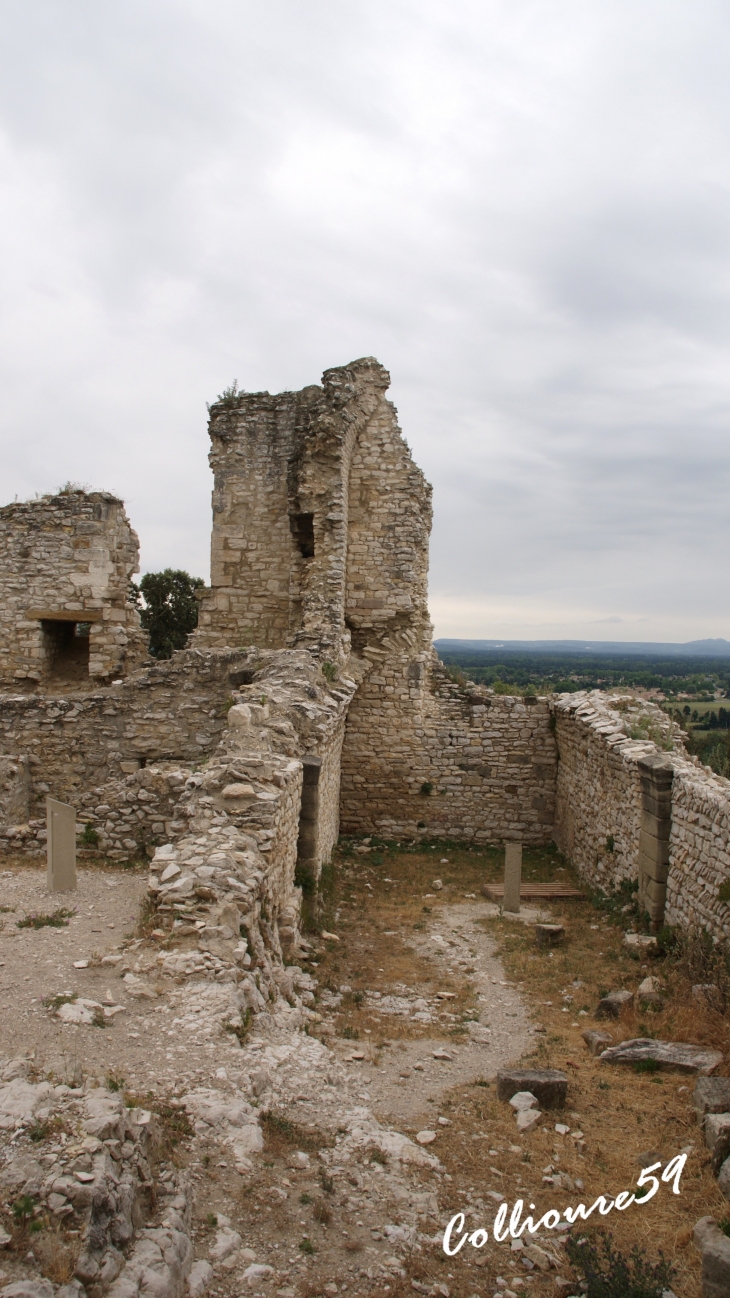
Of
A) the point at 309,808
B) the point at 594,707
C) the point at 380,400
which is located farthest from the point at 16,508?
the point at 594,707

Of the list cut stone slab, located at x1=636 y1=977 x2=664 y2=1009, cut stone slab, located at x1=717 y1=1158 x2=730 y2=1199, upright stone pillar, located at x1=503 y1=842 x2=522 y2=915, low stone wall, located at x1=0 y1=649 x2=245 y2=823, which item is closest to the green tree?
low stone wall, located at x1=0 y1=649 x2=245 y2=823

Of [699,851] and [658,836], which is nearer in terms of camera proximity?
[699,851]

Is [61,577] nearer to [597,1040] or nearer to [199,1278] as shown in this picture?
[597,1040]

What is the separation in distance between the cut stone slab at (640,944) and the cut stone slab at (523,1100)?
3545 millimetres

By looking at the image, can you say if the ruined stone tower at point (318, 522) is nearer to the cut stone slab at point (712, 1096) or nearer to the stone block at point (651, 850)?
the stone block at point (651, 850)

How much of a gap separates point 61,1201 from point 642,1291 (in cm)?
257

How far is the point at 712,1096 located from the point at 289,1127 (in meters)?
2.79

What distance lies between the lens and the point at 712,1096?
5016mm

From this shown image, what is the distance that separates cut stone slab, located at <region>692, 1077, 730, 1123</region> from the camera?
4930 millimetres

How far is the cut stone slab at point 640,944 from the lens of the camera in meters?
8.30

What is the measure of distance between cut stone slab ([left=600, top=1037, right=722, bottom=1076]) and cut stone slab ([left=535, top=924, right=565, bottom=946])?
2.76 metres

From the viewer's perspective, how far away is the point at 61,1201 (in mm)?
3021

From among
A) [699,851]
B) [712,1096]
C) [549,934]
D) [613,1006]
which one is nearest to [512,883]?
[549,934]

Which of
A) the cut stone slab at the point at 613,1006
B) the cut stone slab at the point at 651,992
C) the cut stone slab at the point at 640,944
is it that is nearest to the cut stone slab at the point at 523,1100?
the cut stone slab at the point at 613,1006
